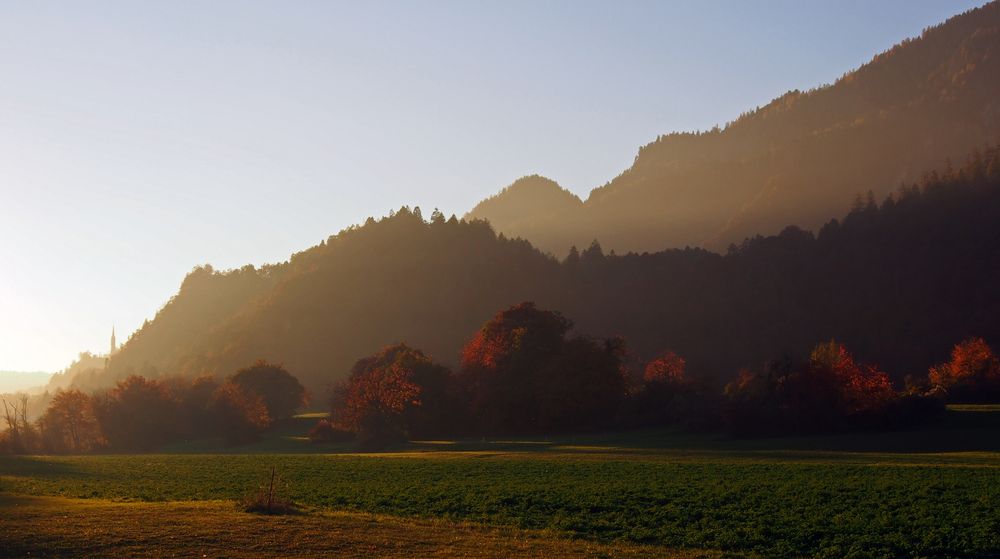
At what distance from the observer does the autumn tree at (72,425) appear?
420 ft

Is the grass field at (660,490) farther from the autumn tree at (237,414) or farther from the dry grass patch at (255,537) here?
the autumn tree at (237,414)

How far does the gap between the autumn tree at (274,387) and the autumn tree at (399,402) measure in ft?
99.8

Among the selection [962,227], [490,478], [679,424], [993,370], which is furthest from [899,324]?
[490,478]

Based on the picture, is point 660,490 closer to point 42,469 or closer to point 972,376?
point 42,469

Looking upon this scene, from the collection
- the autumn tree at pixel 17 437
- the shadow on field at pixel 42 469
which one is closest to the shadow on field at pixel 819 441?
the shadow on field at pixel 42 469

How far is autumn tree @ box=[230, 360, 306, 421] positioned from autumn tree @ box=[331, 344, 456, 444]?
3041cm

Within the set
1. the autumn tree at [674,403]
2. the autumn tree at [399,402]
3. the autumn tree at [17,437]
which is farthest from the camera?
the autumn tree at [17,437]

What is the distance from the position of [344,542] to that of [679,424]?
223 feet

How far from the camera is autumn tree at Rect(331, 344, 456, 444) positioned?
339 ft

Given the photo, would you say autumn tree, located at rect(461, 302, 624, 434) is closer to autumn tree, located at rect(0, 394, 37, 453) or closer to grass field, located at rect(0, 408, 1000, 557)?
grass field, located at rect(0, 408, 1000, 557)

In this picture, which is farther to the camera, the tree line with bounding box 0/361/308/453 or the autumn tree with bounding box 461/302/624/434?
the tree line with bounding box 0/361/308/453

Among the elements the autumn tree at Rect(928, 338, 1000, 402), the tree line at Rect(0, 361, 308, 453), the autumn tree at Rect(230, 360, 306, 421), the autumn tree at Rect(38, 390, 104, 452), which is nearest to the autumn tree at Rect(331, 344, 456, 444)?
the tree line at Rect(0, 361, 308, 453)

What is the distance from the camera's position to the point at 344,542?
32188 millimetres

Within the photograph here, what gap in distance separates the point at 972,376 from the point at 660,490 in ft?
254
